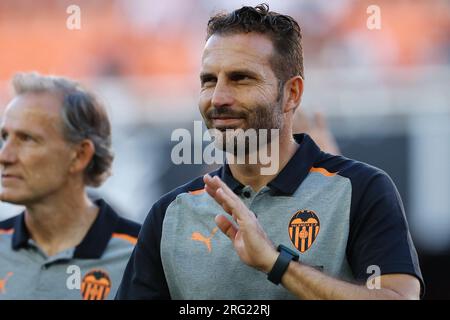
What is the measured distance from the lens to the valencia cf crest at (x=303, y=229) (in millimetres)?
2082

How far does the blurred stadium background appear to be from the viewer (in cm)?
673

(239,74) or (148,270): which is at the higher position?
(239,74)

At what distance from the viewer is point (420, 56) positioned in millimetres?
7875

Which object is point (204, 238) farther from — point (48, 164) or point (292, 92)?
point (48, 164)

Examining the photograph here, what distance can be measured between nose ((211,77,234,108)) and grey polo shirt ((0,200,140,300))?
104 centimetres

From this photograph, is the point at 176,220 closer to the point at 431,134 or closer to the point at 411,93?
the point at 431,134

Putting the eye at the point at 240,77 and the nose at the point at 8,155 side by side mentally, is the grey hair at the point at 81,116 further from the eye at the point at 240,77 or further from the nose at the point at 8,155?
the eye at the point at 240,77

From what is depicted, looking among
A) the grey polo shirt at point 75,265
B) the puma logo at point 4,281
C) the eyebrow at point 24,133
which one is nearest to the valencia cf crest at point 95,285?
the grey polo shirt at point 75,265

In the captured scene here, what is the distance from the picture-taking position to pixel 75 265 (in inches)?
118

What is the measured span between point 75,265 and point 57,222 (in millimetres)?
248

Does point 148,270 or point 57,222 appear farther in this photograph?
point 57,222

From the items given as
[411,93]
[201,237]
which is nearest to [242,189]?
[201,237]

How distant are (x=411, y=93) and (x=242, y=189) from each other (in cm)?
554

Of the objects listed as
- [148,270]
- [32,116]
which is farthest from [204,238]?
[32,116]
